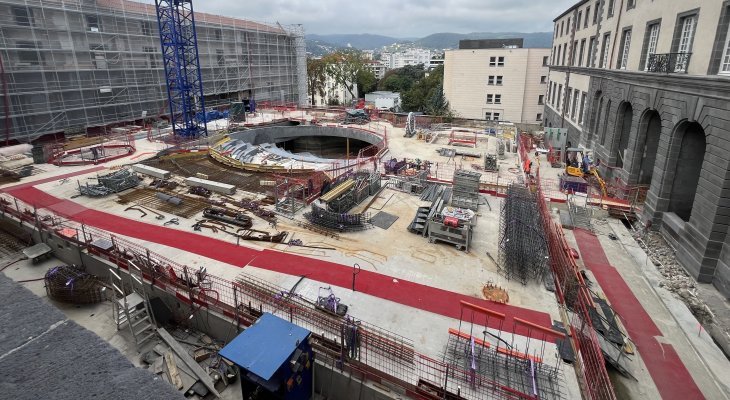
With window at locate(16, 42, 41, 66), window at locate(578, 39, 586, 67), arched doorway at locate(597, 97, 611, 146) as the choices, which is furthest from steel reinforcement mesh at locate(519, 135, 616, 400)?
window at locate(16, 42, 41, 66)

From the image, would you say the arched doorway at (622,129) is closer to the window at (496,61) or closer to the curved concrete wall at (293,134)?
the curved concrete wall at (293,134)

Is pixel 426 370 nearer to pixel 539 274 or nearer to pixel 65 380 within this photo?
pixel 539 274

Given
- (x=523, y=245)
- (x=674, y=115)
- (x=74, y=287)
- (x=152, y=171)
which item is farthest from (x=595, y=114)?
(x=74, y=287)

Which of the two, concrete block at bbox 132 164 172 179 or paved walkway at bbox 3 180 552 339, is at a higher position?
concrete block at bbox 132 164 172 179

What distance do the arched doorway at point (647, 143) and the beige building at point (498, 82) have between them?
100 ft

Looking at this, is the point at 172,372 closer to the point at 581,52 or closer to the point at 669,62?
the point at 669,62

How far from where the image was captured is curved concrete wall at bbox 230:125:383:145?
1336 inches

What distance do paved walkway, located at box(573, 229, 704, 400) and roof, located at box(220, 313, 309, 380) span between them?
9061 mm

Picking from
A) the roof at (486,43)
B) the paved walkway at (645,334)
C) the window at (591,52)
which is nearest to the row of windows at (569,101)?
the window at (591,52)

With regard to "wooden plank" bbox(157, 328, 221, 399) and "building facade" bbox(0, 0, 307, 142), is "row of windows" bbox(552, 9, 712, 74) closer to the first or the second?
"wooden plank" bbox(157, 328, 221, 399)

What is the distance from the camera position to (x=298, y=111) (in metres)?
45.0

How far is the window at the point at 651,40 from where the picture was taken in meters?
18.3

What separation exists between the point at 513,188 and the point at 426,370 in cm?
1199

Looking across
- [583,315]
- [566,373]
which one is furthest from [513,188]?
[566,373]
